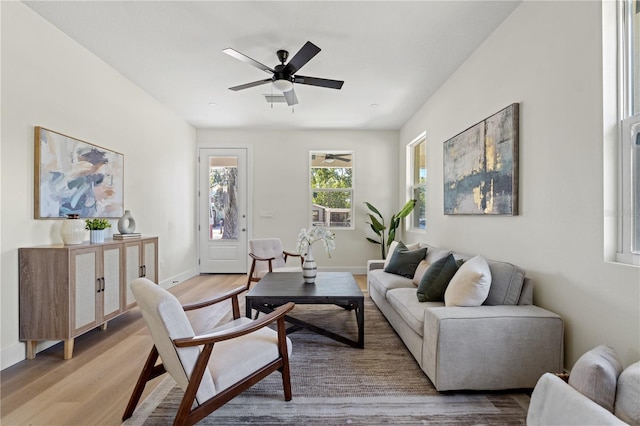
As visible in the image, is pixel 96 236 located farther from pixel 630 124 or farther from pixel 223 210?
pixel 630 124

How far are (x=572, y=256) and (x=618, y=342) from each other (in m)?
0.50

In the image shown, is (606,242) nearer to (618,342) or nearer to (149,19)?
(618,342)

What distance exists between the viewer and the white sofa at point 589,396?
114 centimetres

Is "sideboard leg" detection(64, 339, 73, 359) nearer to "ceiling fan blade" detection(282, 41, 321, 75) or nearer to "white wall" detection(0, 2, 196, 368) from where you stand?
"white wall" detection(0, 2, 196, 368)

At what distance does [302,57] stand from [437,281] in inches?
84.8

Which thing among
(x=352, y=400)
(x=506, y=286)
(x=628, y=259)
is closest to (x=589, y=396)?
(x=628, y=259)

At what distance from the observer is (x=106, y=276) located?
2.73m

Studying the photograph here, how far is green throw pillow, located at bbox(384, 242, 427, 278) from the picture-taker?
137 inches

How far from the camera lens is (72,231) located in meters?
2.51

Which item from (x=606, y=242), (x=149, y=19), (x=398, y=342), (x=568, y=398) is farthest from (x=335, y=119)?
(x=568, y=398)

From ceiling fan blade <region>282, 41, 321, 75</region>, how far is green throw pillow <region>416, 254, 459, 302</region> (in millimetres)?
1986

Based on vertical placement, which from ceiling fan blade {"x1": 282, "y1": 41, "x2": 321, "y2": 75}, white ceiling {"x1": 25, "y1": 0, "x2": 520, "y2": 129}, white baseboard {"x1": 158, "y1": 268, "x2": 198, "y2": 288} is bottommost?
white baseboard {"x1": 158, "y1": 268, "x2": 198, "y2": 288}

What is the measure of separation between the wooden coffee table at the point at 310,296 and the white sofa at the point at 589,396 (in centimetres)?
134

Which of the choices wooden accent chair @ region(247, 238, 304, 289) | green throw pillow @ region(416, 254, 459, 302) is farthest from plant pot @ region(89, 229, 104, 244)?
green throw pillow @ region(416, 254, 459, 302)
